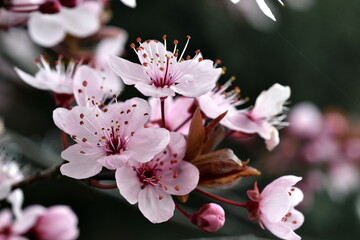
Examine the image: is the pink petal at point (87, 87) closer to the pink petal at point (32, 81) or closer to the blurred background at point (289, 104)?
the pink petal at point (32, 81)

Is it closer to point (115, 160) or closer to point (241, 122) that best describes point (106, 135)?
point (115, 160)

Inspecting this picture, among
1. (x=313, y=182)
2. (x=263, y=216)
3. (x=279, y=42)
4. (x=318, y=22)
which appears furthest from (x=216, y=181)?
(x=318, y=22)

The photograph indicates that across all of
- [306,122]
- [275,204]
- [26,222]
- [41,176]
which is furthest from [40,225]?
[306,122]

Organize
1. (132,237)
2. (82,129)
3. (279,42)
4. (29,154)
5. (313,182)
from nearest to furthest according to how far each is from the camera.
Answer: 1. (82,129)
2. (29,154)
3. (313,182)
4. (279,42)
5. (132,237)

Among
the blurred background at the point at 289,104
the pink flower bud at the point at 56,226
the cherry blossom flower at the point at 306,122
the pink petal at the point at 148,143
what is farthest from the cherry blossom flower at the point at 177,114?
the cherry blossom flower at the point at 306,122

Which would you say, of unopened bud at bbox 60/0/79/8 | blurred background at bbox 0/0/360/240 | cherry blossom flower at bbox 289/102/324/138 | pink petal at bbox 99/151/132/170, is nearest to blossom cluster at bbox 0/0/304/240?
pink petal at bbox 99/151/132/170

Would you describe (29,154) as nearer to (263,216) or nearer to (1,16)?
(1,16)
